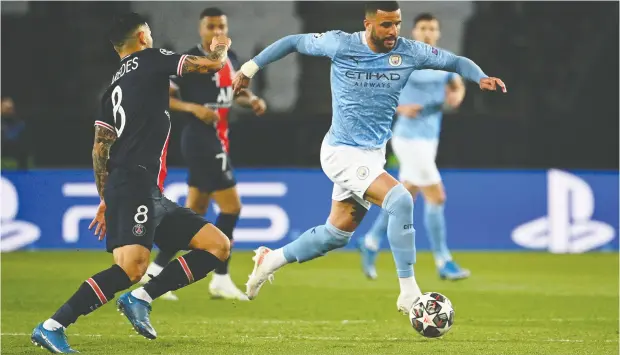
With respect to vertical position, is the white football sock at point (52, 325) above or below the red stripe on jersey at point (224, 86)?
below

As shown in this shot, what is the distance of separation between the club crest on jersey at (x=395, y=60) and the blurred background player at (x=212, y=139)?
2.43 meters

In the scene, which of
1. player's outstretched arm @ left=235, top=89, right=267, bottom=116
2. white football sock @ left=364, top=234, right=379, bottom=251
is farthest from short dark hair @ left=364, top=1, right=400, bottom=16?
white football sock @ left=364, top=234, right=379, bottom=251

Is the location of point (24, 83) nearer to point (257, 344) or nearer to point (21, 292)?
point (21, 292)

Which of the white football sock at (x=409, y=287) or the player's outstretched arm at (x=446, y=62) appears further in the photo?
the player's outstretched arm at (x=446, y=62)

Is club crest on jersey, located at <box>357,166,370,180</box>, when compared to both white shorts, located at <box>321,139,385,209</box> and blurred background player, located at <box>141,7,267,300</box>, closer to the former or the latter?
white shorts, located at <box>321,139,385,209</box>

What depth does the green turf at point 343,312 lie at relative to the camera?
6.99m

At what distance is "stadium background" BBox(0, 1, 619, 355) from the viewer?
8586 millimetres

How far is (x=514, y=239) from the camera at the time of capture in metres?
13.7

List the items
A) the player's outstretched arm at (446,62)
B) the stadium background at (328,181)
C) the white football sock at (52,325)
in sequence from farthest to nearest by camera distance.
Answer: the stadium background at (328,181) < the player's outstretched arm at (446,62) < the white football sock at (52,325)

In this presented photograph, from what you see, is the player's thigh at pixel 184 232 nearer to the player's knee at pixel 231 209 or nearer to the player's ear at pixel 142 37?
the player's ear at pixel 142 37

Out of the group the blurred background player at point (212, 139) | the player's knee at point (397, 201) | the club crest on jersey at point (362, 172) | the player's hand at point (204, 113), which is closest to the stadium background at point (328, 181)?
the blurred background player at point (212, 139)

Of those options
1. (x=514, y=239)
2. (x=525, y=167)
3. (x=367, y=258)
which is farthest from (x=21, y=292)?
(x=525, y=167)

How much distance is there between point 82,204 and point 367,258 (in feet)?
12.6

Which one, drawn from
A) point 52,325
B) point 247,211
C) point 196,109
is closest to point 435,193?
point 196,109
